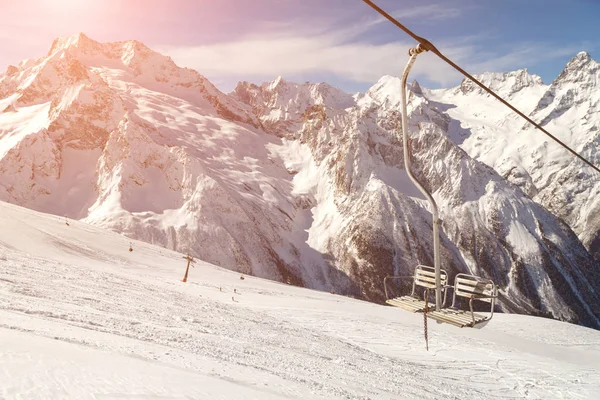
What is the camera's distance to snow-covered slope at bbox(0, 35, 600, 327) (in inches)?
4387

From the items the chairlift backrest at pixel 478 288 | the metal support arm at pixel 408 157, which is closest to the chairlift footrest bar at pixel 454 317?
the chairlift backrest at pixel 478 288

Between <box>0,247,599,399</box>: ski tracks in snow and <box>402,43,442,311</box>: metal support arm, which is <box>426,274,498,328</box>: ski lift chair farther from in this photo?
<box>0,247,599,399</box>: ski tracks in snow

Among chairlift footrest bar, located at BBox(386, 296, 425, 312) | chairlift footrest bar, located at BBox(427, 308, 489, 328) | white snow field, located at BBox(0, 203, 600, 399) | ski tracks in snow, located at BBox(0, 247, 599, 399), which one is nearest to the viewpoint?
white snow field, located at BBox(0, 203, 600, 399)

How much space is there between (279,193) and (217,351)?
13098 centimetres

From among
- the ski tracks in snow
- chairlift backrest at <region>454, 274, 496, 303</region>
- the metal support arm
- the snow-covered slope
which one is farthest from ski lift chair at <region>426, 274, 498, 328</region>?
the snow-covered slope

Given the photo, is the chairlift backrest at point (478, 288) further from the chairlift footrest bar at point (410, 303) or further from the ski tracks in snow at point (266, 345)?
the ski tracks in snow at point (266, 345)

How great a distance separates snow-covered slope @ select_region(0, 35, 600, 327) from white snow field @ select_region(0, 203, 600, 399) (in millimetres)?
81409

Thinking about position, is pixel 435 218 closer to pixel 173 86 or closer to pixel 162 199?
pixel 162 199

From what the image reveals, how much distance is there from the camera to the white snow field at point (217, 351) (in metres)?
5.57

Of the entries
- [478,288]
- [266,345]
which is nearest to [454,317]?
[478,288]

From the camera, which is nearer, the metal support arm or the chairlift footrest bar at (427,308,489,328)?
the metal support arm

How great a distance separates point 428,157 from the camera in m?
164

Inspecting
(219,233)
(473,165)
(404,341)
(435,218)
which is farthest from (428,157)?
(435,218)

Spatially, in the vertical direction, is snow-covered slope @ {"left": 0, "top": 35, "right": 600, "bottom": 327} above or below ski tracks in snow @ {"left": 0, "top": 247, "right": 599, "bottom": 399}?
above
